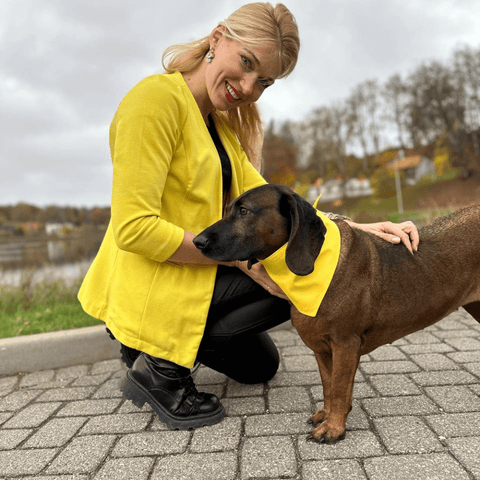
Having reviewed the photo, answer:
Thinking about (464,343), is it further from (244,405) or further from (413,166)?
(413,166)

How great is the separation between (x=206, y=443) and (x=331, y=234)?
1.46 m

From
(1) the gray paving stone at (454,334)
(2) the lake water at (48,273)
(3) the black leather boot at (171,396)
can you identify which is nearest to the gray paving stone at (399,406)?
(3) the black leather boot at (171,396)

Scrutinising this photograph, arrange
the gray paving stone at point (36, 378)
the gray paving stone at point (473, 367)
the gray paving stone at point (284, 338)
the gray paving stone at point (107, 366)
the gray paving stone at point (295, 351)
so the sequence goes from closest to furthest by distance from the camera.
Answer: the gray paving stone at point (473, 367) < the gray paving stone at point (36, 378) < the gray paving stone at point (107, 366) < the gray paving stone at point (295, 351) < the gray paving stone at point (284, 338)

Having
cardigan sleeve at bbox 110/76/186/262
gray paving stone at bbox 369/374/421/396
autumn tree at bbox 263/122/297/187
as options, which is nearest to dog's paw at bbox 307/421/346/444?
gray paving stone at bbox 369/374/421/396

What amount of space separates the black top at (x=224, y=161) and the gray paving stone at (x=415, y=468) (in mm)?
1943

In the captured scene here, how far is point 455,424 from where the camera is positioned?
2.68 meters

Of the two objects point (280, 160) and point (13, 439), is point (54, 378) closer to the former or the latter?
point (13, 439)

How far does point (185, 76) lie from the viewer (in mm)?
3047

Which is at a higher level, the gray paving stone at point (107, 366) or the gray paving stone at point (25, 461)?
the gray paving stone at point (25, 461)

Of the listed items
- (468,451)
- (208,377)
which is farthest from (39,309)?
(468,451)

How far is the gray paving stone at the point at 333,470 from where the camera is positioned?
87.0 inches

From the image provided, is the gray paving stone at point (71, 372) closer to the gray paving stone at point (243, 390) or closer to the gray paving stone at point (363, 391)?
the gray paving stone at point (243, 390)

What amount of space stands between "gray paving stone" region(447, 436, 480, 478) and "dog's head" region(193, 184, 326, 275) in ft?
4.04

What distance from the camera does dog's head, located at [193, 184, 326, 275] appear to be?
248cm
